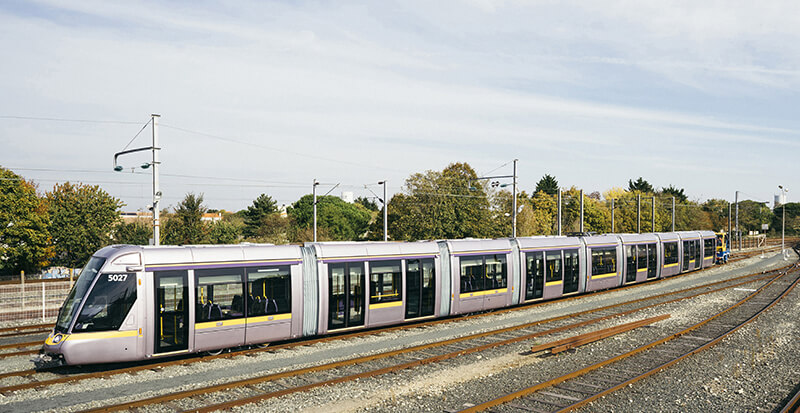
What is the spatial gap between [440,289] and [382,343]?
12.7 ft

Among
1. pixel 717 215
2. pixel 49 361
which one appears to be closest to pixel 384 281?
pixel 49 361

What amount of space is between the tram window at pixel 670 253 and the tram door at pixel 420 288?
2268 centimetres

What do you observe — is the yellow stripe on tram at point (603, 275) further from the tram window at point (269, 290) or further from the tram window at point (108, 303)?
the tram window at point (108, 303)

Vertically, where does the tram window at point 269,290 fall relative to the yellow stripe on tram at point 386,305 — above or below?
above

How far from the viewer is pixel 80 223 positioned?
48.5m

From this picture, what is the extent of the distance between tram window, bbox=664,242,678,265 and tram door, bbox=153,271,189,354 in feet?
102

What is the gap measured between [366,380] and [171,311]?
5303 mm

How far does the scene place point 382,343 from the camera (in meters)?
17.6

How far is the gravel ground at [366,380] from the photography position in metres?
11.7

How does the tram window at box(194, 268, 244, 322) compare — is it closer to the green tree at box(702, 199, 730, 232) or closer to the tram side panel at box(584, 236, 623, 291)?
the tram side panel at box(584, 236, 623, 291)

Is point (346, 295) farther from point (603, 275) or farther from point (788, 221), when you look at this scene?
point (788, 221)

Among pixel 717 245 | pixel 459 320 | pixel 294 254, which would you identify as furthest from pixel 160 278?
pixel 717 245

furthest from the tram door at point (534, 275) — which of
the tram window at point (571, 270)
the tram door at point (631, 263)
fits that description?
the tram door at point (631, 263)

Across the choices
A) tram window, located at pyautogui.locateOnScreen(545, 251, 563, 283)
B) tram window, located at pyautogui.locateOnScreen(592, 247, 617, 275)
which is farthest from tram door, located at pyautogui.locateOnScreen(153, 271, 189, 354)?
tram window, located at pyautogui.locateOnScreen(592, 247, 617, 275)
